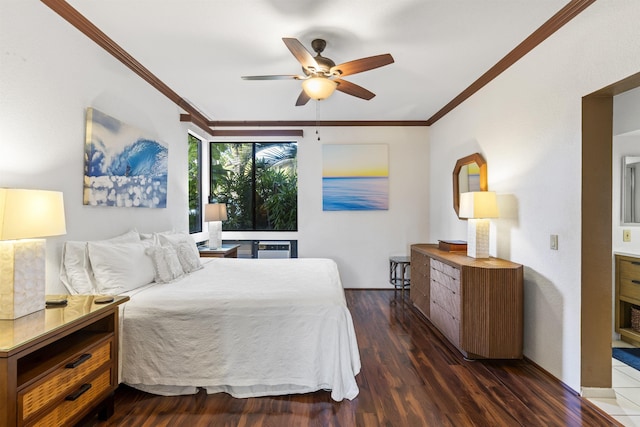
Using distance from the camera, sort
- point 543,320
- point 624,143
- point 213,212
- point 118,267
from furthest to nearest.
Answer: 1. point 213,212
2. point 624,143
3. point 543,320
4. point 118,267

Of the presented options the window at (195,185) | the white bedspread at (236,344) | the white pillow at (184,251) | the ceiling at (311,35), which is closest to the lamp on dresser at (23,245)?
the white bedspread at (236,344)

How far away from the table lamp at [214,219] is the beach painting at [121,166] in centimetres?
84

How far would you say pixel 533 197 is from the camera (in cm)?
272

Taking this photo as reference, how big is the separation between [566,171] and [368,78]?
2.07m

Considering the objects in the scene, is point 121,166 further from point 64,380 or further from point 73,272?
point 64,380

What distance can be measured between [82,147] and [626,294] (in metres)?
5.06

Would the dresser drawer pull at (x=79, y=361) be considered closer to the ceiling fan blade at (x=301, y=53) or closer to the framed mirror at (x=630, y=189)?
the ceiling fan blade at (x=301, y=53)

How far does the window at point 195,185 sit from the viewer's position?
195 inches

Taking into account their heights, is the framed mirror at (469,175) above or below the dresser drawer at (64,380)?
above

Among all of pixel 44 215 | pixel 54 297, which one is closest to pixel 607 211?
pixel 44 215

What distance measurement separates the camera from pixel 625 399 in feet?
7.22

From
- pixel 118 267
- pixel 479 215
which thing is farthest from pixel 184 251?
pixel 479 215

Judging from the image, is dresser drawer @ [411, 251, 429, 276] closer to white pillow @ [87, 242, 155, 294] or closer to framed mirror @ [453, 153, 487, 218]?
framed mirror @ [453, 153, 487, 218]

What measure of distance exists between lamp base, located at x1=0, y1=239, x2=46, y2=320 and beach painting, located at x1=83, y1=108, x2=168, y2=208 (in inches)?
36.0
